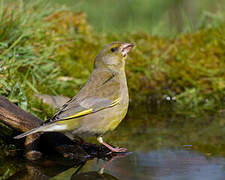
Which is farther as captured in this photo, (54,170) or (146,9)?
(146,9)

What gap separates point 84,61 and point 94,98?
253 centimetres

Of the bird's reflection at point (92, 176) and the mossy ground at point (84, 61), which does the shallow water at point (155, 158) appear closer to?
the bird's reflection at point (92, 176)

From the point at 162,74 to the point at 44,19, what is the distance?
200 centimetres

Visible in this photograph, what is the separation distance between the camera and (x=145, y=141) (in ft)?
15.3

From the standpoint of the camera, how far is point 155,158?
13.6ft

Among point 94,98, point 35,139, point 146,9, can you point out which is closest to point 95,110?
point 94,98

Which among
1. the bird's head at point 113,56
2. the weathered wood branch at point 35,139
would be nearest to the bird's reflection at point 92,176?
the weathered wood branch at point 35,139

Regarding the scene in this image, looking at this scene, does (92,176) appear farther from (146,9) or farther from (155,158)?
(146,9)

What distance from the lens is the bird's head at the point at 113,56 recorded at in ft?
16.0

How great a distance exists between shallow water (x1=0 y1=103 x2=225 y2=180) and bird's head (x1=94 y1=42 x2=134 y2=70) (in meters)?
0.76

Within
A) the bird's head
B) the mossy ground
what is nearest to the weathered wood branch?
the mossy ground

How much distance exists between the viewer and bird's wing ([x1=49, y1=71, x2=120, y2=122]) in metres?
4.21

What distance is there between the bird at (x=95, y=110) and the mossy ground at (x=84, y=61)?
0.94m

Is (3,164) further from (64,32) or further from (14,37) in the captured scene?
(64,32)
